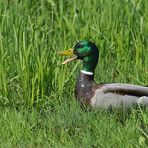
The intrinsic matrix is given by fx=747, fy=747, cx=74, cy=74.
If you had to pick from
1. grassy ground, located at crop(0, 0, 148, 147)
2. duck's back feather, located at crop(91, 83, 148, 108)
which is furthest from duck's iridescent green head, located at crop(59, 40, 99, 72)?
duck's back feather, located at crop(91, 83, 148, 108)

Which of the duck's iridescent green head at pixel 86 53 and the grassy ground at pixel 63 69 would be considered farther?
the duck's iridescent green head at pixel 86 53

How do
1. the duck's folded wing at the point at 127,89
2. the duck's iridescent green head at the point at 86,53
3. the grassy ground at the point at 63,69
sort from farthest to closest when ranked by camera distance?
1. the duck's iridescent green head at the point at 86,53
2. the duck's folded wing at the point at 127,89
3. the grassy ground at the point at 63,69

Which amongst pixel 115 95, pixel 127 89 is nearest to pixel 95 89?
pixel 115 95

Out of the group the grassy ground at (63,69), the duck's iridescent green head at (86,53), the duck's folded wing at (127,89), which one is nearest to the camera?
the grassy ground at (63,69)

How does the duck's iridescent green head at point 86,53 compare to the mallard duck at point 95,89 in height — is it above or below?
above

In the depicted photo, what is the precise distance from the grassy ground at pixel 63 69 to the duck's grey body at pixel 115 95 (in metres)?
0.14

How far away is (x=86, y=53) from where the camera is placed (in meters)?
6.10

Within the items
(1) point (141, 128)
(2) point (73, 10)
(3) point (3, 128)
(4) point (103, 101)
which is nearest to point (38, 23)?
(2) point (73, 10)

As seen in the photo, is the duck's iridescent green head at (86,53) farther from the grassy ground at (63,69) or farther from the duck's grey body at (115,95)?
the duck's grey body at (115,95)

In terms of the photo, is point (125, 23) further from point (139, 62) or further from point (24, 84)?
point (24, 84)

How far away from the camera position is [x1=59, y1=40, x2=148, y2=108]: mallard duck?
222 inches

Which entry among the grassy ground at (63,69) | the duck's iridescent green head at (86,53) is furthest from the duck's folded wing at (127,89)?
the duck's iridescent green head at (86,53)

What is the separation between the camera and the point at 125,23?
6.82 meters

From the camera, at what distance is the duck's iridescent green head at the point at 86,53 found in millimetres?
6070
